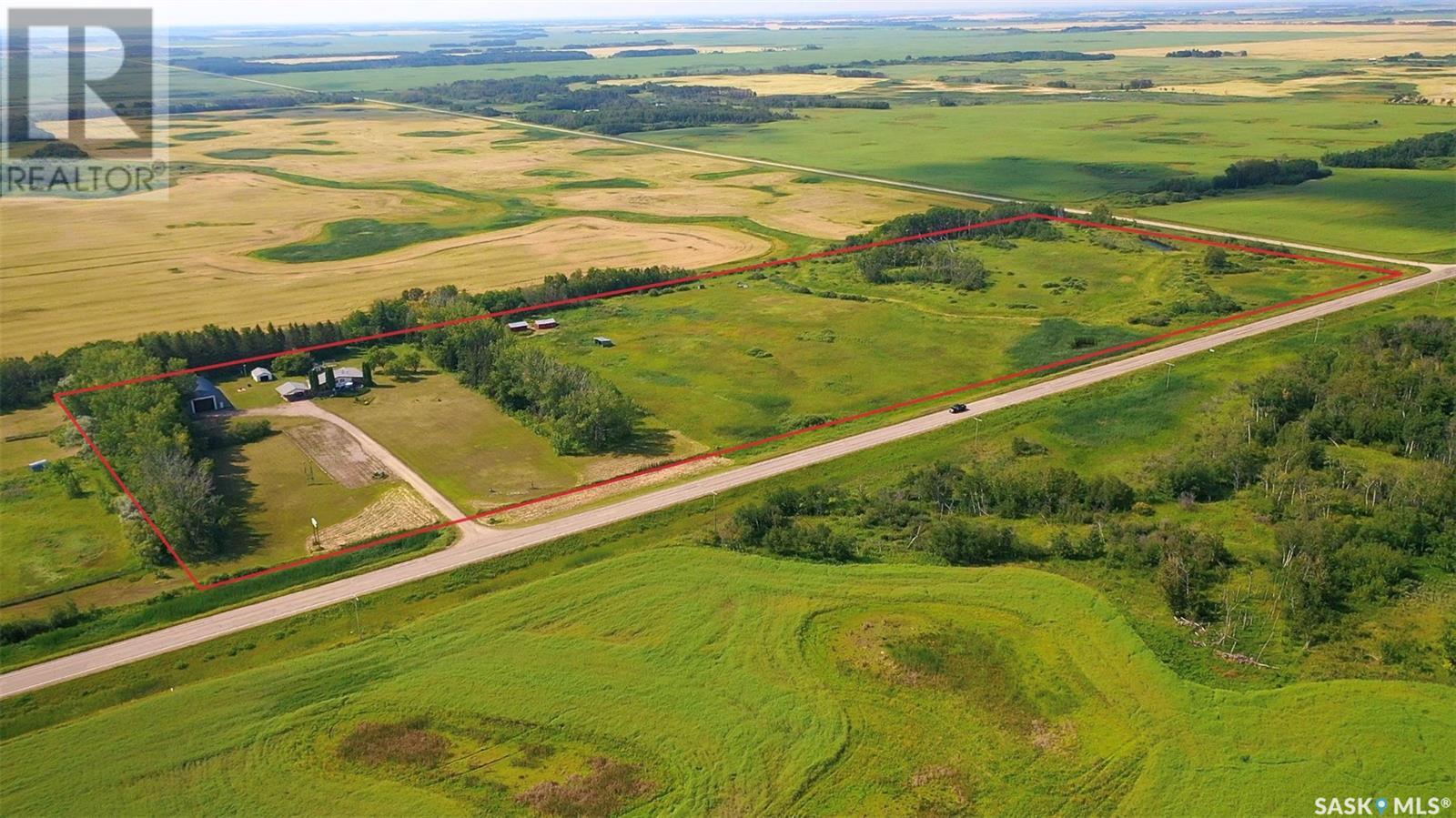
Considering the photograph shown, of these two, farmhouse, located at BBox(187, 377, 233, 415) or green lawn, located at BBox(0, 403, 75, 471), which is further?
farmhouse, located at BBox(187, 377, 233, 415)

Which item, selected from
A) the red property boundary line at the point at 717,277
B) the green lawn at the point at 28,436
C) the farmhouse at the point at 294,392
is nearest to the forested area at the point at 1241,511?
the red property boundary line at the point at 717,277

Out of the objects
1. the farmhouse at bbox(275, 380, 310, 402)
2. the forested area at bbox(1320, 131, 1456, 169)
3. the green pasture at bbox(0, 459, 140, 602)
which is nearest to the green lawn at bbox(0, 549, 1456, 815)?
the green pasture at bbox(0, 459, 140, 602)

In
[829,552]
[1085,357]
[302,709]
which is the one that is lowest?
[302,709]

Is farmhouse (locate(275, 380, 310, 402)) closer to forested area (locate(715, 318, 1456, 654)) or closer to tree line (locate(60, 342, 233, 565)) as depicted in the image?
tree line (locate(60, 342, 233, 565))

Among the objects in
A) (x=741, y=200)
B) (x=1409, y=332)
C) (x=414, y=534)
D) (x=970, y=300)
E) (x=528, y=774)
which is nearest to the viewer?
(x=528, y=774)

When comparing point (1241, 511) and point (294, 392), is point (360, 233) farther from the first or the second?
point (1241, 511)

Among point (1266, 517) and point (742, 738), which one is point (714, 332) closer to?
point (1266, 517)

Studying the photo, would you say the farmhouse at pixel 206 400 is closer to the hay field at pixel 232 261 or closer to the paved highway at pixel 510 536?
the hay field at pixel 232 261

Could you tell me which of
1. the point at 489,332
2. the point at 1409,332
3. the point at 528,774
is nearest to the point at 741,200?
the point at 489,332
